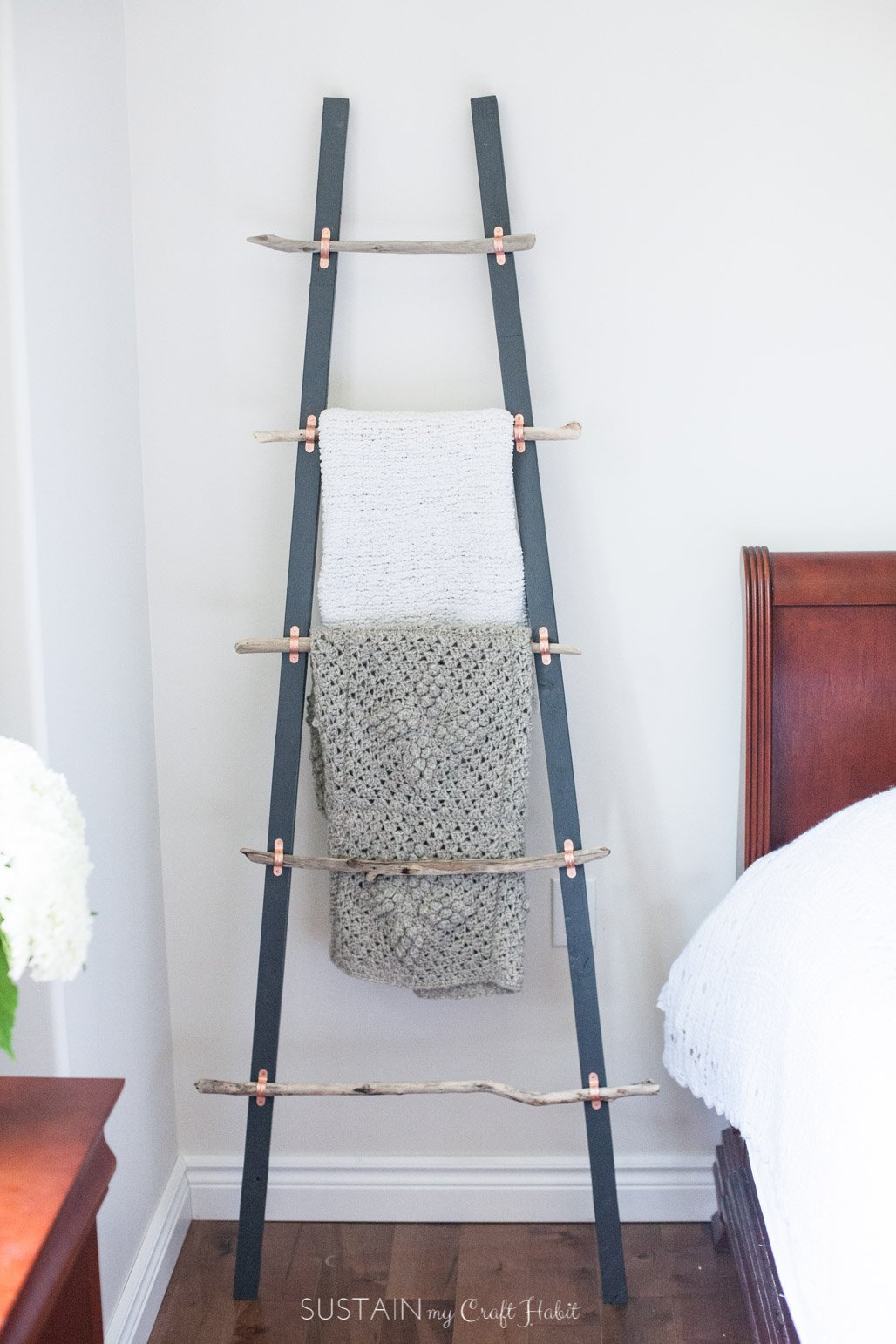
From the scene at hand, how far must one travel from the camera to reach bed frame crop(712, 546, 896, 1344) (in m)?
1.61

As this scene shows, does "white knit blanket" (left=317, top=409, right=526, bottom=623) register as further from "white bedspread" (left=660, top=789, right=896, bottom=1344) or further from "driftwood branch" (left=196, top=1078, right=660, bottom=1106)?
"driftwood branch" (left=196, top=1078, right=660, bottom=1106)

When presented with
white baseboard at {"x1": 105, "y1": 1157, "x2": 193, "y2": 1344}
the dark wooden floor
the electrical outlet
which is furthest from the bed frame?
white baseboard at {"x1": 105, "y1": 1157, "x2": 193, "y2": 1344}

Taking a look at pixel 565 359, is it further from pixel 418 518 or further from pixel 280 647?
pixel 280 647

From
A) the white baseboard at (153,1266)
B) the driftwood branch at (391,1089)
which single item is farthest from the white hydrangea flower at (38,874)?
the white baseboard at (153,1266)

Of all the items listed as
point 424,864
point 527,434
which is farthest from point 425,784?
point 527,434

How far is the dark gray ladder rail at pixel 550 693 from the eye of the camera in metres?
1.52

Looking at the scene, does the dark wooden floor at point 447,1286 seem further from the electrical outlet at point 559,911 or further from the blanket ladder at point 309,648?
the electrical outlet at point 559,911

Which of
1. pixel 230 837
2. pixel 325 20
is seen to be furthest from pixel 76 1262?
pixel 325 20

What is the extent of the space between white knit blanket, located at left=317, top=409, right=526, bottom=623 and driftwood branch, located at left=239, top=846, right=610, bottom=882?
1.10 feet

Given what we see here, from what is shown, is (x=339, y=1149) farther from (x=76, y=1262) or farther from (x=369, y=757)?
(x=76, y=1262)

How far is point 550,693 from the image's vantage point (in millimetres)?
1551

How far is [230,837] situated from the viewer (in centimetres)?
176

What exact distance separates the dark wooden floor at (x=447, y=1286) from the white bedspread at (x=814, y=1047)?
378 mm

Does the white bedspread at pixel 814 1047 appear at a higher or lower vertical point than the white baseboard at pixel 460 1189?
higher
